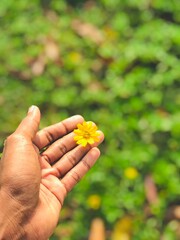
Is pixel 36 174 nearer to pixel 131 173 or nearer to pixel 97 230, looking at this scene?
pixel 97 230

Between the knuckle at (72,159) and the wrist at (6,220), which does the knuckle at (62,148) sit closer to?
the knuckle at (72,159)

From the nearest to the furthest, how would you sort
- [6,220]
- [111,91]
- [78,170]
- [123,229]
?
1. [6,220]
2. [78,170]
3. [123,229]
4. [111,91]

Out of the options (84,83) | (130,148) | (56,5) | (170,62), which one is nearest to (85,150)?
(130,148)

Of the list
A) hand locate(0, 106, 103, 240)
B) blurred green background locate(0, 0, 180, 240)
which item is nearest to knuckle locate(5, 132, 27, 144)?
hand locate(0, 106, 103, 240)

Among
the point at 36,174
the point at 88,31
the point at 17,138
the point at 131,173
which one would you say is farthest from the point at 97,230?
the point at 88,31

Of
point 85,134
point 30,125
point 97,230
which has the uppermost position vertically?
point 30,125

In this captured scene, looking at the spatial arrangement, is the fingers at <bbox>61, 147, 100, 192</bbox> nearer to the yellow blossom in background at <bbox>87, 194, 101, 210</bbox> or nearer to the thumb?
the thumb

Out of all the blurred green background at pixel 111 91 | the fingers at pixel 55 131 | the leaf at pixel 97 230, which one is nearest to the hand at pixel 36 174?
the fingers at pixel 55 131
